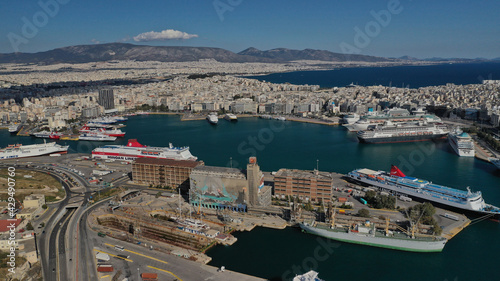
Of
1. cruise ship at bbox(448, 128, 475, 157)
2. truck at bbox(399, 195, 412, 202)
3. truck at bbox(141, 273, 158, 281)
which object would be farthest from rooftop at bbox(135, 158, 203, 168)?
cruise ship at bbox(448, 128, 475, 157)

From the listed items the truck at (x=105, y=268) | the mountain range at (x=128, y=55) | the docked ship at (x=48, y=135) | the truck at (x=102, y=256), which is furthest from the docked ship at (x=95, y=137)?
the mountain range at (x=128, y=55)

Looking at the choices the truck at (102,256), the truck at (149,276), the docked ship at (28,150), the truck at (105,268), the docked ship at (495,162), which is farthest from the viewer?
the docked ship at (28,150)

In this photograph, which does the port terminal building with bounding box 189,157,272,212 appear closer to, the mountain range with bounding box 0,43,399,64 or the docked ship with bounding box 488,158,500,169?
the docked ship with bounding box 488,158,500,169

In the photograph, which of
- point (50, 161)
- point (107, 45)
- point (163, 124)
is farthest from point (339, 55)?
point (50, 161)

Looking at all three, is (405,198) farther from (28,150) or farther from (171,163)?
(28,150)

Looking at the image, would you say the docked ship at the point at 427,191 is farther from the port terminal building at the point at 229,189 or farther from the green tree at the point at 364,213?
the port terminal building at the point at 229,189
